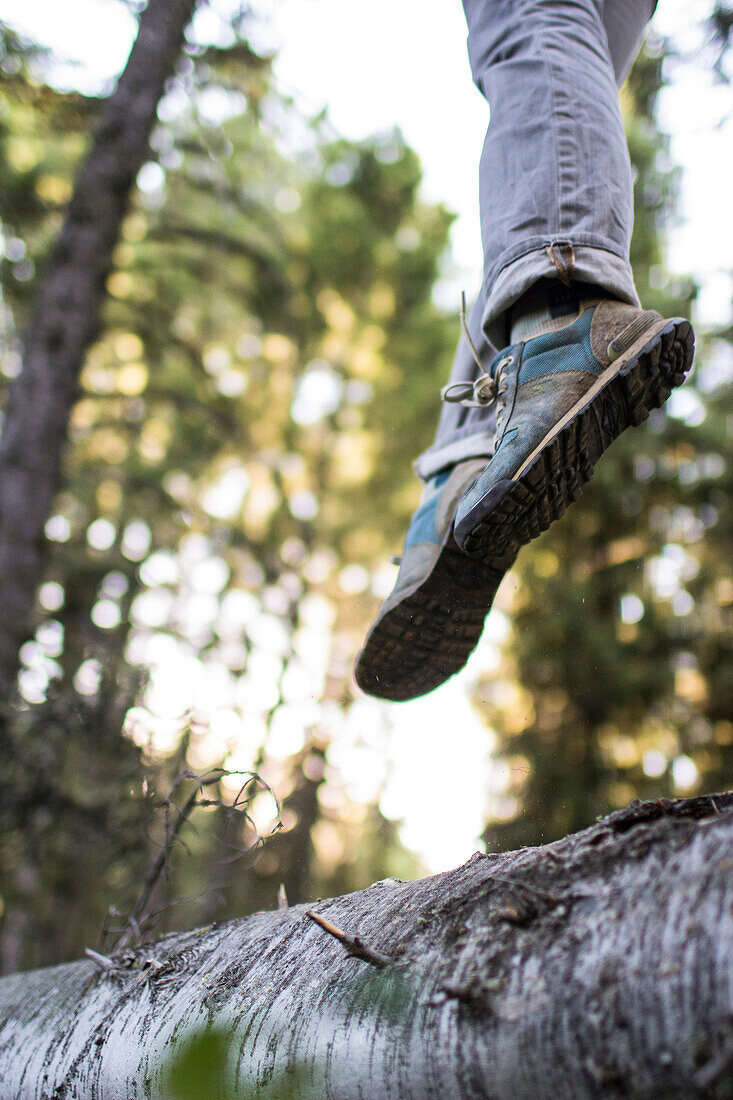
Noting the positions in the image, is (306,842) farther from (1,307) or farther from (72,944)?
(1,307)

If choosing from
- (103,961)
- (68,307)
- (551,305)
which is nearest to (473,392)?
(551,305)

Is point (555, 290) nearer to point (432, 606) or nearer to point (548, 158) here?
point (548, 158)

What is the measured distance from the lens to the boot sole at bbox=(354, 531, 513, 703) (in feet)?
5.24

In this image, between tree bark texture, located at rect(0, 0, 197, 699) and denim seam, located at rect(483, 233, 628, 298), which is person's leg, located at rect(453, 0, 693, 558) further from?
tree bark texture, located at rect(0, 0, 197, 699)

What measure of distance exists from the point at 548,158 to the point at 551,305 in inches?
9.9

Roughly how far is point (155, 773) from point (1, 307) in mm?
4759

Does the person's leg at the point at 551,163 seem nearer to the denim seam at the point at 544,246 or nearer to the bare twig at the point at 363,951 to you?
the denim seam at the point at 544,246

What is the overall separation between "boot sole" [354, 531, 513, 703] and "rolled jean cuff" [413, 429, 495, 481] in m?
0.23

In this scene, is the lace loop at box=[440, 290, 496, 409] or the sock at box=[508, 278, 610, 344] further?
the lace loop at box=[440, 290, 496, 409]

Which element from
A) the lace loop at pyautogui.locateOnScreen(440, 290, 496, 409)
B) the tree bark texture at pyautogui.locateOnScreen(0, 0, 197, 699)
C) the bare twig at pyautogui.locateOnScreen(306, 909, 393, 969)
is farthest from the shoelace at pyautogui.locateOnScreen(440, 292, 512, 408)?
the tree bark texture at pyautogui.locateOnScreen(0, 0, 197, 699)

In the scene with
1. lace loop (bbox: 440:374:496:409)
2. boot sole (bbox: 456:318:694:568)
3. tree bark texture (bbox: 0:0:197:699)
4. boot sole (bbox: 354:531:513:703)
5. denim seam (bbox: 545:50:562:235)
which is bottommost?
boot sole (bbox: 354:531:513:703)

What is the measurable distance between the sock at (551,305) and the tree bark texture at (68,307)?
128 inches

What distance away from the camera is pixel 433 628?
1.65m

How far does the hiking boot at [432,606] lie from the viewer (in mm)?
1599
